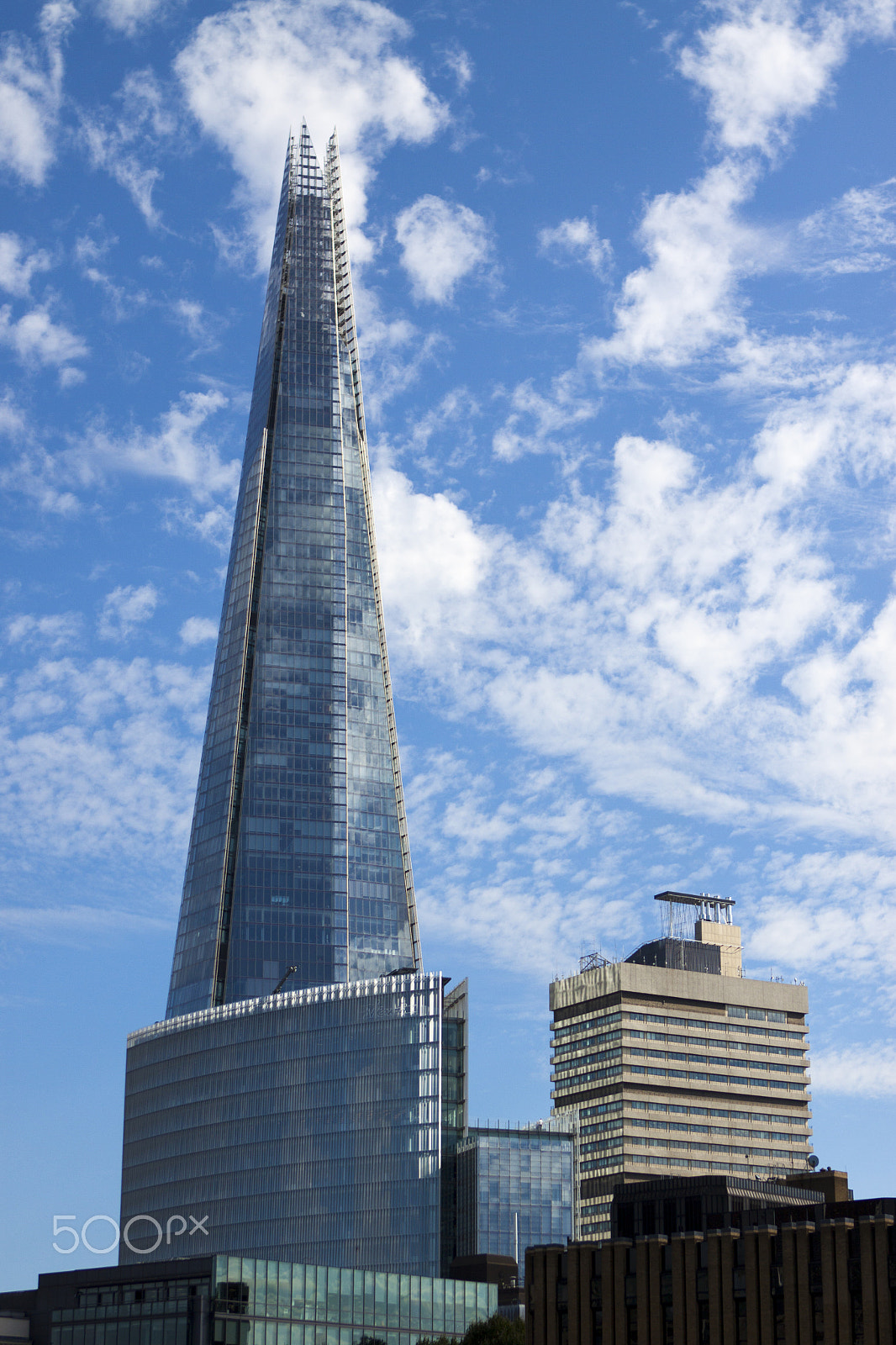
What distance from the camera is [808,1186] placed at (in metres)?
161

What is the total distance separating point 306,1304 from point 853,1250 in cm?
5338

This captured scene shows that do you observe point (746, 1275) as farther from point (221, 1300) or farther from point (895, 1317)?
point (221, 1300)

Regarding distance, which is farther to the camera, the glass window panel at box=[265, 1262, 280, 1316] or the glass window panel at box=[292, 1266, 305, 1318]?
the glass window panel at box=[292, 1266, 305, 1318]

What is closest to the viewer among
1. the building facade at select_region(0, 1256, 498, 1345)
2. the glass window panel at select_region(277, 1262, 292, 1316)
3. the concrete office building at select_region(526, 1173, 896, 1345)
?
the concrete office building at select_region(526, 1173, 896, 1345)

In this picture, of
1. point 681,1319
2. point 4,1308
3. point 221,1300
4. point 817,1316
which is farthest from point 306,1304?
point 817,1316

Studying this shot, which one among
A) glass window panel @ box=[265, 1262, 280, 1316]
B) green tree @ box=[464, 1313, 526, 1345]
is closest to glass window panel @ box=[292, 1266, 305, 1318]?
glass window panel @ box=[265, 1262, 280, 1316]

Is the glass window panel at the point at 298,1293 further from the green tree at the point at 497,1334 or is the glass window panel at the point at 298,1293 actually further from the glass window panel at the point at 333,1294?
the green tree at the point at 497,1334

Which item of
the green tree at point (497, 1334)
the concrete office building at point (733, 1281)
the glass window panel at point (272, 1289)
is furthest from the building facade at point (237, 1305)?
the concrete office building at point (733, 1281)

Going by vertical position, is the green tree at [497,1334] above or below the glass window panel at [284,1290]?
below

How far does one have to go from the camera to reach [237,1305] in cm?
14538

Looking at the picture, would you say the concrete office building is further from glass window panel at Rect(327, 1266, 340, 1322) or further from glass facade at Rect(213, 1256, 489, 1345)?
glass window panel at Rect(327, 1266, 340, 1322)

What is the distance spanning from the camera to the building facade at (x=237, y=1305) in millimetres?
145125

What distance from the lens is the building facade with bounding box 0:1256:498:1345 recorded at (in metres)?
145

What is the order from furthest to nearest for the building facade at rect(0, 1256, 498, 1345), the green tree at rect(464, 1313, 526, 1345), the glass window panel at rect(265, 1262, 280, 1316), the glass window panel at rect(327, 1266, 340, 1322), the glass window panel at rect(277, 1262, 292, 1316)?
the glass window panel at rect(327, 1266, 340, 1322) → the glass window panel at rect(277, 1262, 292, 1316) → the glass window panel at rect(265, 1262, 280, 1316) → the building facade at rect(0, 1256, 498, 1345) → the green tree at rect(464, 1313, 526, 1345)
